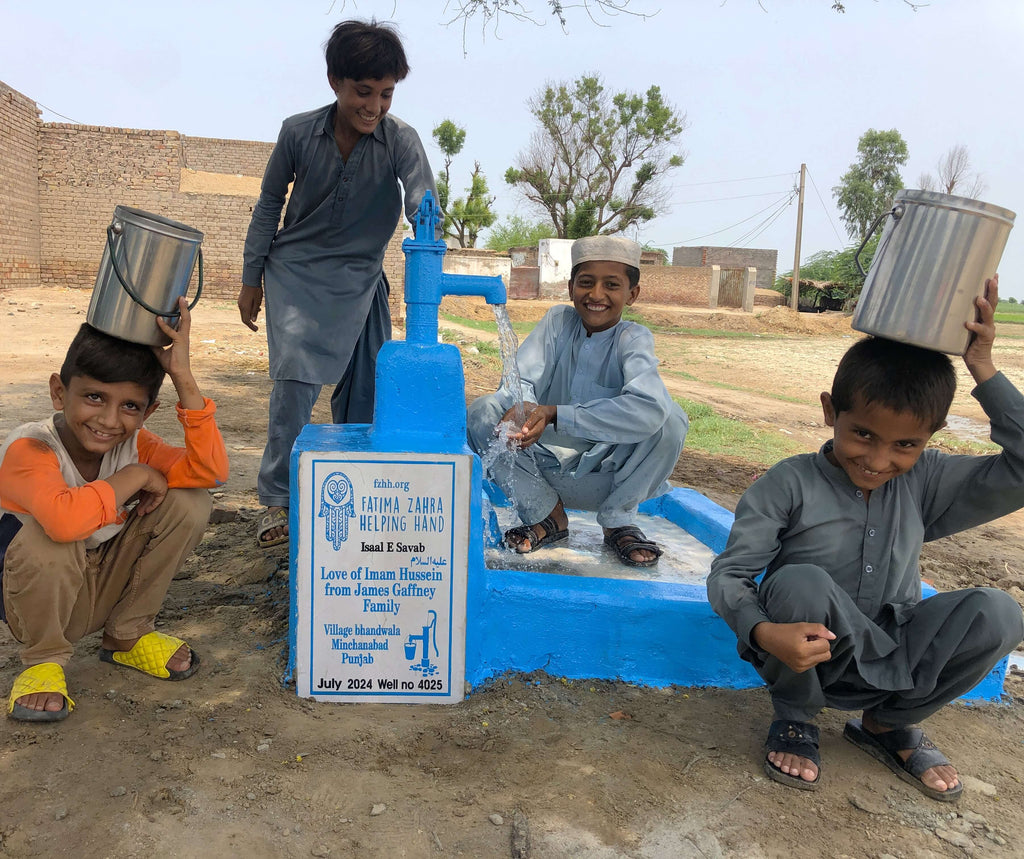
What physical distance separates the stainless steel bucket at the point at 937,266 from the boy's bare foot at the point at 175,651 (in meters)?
1.91

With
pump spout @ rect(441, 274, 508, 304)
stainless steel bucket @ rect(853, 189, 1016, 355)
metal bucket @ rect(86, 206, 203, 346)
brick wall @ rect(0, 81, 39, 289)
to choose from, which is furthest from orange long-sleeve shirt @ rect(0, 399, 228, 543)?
brick wall @ rect(0, 81, 39, 289)

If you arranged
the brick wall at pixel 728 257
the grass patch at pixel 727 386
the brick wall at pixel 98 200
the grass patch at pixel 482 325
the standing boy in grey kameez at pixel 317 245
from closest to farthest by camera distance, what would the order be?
the standing boy in grey kameez at pixel 317 245, the grass patch at pixel 727 386, the brick wall at pixel 98 200, the grass patch at pixel 482 325, the brick wall at pixel 728 257

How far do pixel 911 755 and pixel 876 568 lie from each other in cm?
44

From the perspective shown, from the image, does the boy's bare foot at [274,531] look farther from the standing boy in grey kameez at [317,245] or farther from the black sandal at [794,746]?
the black sandal at [794,746]

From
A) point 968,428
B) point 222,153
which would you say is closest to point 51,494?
point 968,428

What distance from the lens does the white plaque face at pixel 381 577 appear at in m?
2.08

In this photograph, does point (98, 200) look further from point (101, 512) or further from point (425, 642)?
point (425, 642)

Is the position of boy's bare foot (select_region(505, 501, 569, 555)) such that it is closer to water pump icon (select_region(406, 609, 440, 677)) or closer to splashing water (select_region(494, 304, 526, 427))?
splashing water (select_region(494, 304, 526, 427))

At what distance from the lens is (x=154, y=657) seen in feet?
7.21

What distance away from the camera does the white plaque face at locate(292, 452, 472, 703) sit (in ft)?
6.84

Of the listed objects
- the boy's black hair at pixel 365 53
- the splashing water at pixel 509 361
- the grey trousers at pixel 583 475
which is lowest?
the grey trousers at pixel 583 475

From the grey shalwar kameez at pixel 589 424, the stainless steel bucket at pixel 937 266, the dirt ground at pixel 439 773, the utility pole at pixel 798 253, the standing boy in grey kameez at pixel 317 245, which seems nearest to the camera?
the dirt ground at pixel 439 773

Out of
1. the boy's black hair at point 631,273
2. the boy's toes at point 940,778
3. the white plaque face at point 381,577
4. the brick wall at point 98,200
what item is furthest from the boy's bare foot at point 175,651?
the brick wall at point 98,200

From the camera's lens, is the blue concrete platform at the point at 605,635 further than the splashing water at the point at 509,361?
No
